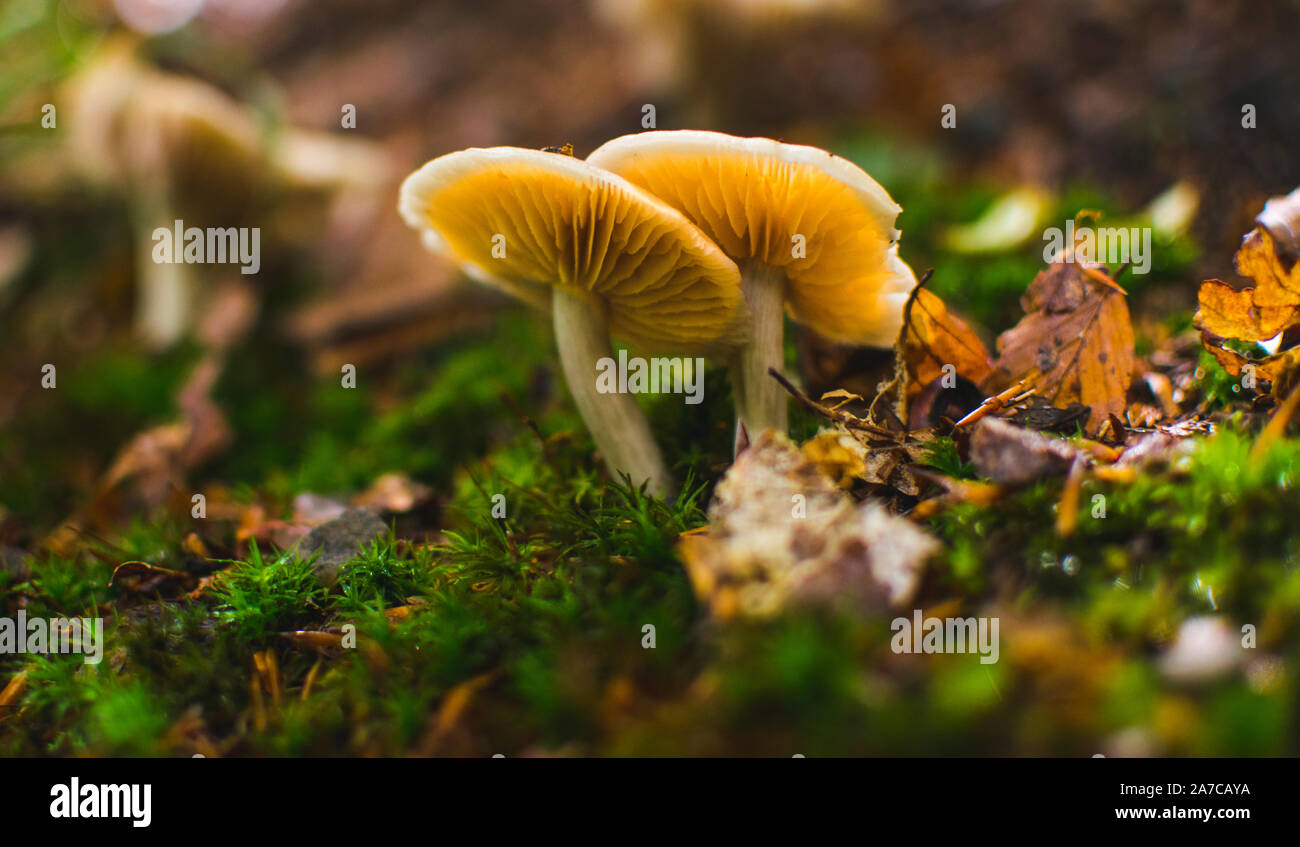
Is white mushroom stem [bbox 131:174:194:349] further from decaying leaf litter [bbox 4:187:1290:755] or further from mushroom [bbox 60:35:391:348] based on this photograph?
decaying leaf litter [bbox 4:187:1290:755]

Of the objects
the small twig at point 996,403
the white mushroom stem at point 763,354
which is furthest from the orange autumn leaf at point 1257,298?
the white mushroom stem at point 763,354

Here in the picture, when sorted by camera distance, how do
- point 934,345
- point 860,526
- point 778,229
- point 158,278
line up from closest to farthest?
point 860,526 < point 778,229 < point 934,345 < point 158,278

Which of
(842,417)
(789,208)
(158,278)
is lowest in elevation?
(842,417)

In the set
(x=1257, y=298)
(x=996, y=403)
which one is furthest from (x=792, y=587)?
(x=1257, y=298)

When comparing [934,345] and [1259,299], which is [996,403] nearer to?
[934,345]

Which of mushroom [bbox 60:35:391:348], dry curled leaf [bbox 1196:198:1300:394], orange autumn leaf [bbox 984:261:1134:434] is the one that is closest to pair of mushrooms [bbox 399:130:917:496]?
orange autumn leaf [bbox 984:261:1134:434]
